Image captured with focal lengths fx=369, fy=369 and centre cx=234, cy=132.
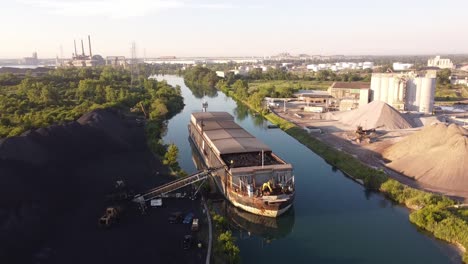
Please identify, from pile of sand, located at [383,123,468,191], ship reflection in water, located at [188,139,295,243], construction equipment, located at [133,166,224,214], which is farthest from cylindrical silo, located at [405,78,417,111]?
construction equipment, located at [133,166,224,214]

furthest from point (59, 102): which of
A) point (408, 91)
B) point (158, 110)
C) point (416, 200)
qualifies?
point (408, 91)

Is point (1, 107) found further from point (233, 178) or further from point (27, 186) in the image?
point (233, 178)

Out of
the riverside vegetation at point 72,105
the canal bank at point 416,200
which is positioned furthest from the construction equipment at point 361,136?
the riverside vegetation at point 72,105

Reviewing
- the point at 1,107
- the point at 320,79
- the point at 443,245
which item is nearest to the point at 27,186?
the point at 443,245

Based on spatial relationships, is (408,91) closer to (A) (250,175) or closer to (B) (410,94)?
(B) (410,94)

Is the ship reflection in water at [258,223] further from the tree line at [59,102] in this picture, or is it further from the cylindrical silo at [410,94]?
the cylindrical silo at [410,94]

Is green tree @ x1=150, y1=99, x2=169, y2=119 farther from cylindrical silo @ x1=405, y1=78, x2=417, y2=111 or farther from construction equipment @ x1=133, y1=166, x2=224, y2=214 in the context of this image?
cylindrical silo @ x1=405, y1=78, x2=417, y2=111
